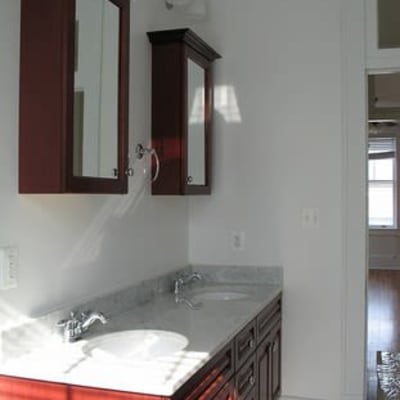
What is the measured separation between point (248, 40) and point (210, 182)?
0.89 meters

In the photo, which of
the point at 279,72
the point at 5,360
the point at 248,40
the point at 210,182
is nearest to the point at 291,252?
the point at 210,182

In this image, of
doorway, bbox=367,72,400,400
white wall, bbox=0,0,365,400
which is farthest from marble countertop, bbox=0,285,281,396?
doorway, bbox=367,72,400,400

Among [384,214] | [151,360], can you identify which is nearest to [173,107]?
[151,360]

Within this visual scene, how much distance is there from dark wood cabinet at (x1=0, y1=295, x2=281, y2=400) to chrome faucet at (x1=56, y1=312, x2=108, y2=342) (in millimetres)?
339

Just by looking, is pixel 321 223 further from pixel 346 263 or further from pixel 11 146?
pixel 11 146

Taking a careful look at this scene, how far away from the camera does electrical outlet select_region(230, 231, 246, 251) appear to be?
11.3 feet

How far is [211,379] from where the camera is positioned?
193 cm

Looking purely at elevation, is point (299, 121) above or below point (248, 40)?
below

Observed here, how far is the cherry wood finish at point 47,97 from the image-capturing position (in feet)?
5.93

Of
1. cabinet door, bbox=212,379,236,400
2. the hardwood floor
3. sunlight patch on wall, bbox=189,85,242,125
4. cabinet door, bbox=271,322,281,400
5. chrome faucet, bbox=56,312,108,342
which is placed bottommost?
the hardwood floor

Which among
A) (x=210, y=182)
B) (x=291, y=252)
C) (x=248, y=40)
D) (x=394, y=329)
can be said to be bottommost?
(x=394, y=329)

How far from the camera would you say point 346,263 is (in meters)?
3.24

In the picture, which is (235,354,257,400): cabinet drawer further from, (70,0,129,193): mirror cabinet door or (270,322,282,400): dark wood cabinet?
(70,0,129,193): mirror cabinet door

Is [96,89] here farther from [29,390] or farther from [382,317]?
[382,317]
